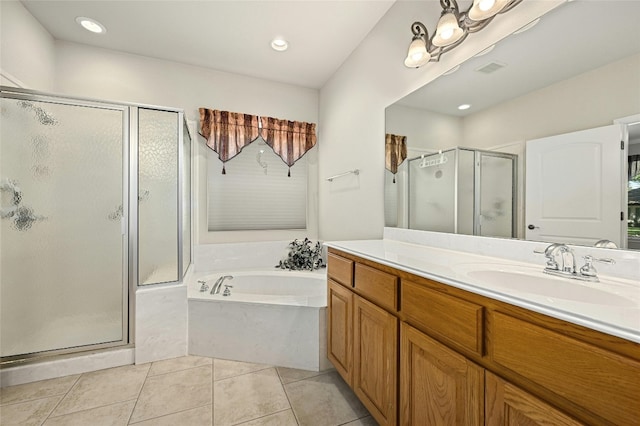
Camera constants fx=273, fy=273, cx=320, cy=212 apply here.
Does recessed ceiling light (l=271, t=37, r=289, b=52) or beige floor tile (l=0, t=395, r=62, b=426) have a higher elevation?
recessed ceiling light (l=271, t=37, r=289, b=52)

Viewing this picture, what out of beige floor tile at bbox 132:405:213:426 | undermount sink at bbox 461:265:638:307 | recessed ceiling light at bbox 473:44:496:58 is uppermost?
recessed ceiling light at bbox 473:44:496:58

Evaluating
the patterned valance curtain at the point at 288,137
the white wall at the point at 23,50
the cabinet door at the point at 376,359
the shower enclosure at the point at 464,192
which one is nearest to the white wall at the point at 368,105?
the patterned valance curtain at the point at 288,137

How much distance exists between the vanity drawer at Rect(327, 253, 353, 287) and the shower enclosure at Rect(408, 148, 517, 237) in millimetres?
573

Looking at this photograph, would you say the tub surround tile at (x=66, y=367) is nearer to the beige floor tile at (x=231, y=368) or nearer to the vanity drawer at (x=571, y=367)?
the beige floor tile at (x=231, y=368)

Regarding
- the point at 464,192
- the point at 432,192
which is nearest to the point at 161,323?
the point at 432,192

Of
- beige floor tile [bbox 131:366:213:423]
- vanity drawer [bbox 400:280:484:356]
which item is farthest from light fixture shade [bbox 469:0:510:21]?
beige floor tile [bbox 131:366:213:423]

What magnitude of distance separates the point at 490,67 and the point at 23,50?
10.2 feet

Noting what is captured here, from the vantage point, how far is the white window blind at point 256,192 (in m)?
2.96

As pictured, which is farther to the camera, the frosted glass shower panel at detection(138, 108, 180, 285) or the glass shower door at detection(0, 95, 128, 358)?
the frosted glass shower panel at detection(138, 108, 180, 285)

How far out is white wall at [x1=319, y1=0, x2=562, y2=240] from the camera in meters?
1.48

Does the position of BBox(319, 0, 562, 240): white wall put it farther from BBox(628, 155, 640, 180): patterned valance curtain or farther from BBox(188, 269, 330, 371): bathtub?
BBox(188, 269, 330, 371): bathtub

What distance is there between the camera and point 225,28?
224 centimetres

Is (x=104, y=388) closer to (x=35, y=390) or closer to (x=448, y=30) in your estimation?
(x=35, y=390)

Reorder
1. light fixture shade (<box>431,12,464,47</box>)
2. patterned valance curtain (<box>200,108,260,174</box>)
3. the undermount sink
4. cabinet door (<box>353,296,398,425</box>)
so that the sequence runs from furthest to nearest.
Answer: patterned valance curtain (<box>200,108,260,174</box>)
light fixture shade (<box>431,12,464,47</box>)
cabinet door (<box>353,296,398,425</box>)
the undermount sink
